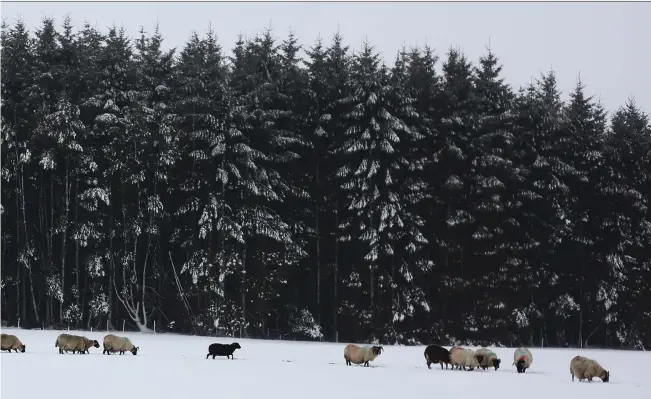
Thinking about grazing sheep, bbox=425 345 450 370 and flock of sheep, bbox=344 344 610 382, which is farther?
grazing sheep, bbox=425 345 450 370

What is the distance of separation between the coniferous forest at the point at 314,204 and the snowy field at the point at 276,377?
378 inches

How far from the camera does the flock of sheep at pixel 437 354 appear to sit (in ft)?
84.8

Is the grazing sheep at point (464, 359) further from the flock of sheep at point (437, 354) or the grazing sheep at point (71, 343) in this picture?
the grazing sheep at point (71, 343)

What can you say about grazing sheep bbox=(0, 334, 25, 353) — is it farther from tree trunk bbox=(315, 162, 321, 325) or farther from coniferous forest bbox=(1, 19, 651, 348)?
tree trunk bbox=(315, 162, 321, 325)

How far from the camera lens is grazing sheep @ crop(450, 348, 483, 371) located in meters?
28.2

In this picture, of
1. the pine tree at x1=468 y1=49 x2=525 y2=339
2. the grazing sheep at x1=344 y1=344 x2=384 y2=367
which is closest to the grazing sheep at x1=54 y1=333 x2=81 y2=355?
the grazing sheep at x1=344 y1=344 x2=384 y2=367

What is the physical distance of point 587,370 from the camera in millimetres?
25734

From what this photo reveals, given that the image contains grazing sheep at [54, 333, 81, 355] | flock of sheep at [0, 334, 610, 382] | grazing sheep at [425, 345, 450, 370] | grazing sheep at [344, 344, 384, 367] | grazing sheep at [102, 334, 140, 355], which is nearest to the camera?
flock of sheep at [0, 334, 610, 382]

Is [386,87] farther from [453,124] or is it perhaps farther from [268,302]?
[268,302]

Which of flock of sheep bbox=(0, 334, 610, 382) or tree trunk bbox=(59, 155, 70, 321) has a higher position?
tree trunk bbox=(59, 155, 70, 321)

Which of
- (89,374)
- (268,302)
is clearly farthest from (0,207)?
(89,374)

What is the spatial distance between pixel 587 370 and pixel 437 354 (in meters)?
4.93

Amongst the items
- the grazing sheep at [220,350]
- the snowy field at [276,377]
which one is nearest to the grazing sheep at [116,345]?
the snowy field at [276,377]

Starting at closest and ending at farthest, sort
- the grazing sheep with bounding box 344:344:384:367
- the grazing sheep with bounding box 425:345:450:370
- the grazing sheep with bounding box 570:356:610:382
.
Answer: the grazing sheep with bounding box 570:356:610:382
the grazing sheep with bounding box 425:345:450:370
the grazing sheep with bounding box 344:344:384:367
